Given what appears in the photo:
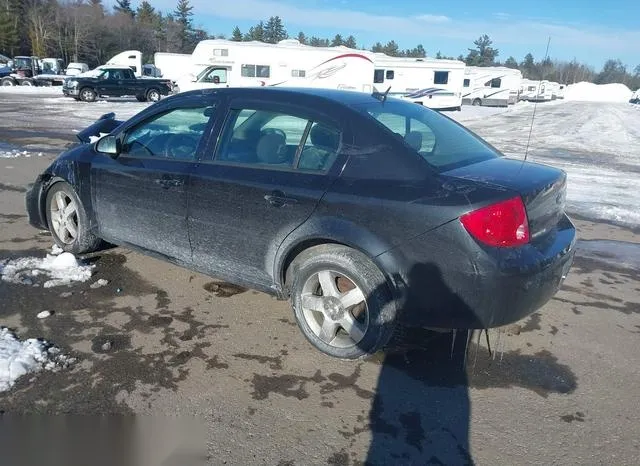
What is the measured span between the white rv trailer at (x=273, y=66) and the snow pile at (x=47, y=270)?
23897mm

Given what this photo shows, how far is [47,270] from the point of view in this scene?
4.63 meters

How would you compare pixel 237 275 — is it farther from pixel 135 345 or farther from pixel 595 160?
pixel 595 160

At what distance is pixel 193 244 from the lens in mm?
3975

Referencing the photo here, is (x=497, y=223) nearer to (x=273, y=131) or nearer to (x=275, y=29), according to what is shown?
(x=273, y=131)

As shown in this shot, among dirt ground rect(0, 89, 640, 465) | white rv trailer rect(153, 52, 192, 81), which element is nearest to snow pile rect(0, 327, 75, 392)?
dirt ground rect(0, 89, 640, 465)

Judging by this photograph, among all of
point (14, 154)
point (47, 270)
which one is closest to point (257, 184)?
point (47, 270)

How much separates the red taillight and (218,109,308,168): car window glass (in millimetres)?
1299

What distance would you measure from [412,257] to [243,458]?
1.41m

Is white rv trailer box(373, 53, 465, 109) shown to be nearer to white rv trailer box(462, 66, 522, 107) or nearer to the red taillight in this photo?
white rv trailer box(462, 66, 522, 107)

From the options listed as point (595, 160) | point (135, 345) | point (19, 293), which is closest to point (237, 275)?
point (135, 345)

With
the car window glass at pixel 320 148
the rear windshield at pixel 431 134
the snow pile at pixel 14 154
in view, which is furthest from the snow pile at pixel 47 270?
the snow pile at pixel 14 154

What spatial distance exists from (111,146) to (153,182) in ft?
1.99

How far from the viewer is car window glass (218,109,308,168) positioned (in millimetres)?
3586

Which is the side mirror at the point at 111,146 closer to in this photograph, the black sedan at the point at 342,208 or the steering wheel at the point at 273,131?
the black sedan at the point at 342,208
